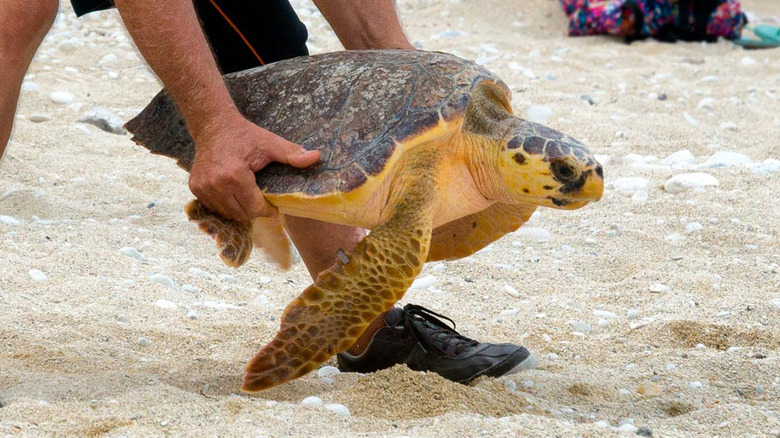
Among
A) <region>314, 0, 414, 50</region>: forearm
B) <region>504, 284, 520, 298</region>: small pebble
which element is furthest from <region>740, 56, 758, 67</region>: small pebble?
<region>314, 0, 414, 50</region>: forearm

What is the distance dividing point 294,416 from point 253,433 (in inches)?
4.5

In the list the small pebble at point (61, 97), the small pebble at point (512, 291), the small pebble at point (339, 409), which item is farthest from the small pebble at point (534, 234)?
the small pebble at point (61, 97)

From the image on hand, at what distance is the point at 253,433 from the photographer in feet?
5.10

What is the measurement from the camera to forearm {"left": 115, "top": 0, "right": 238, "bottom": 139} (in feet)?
5.82

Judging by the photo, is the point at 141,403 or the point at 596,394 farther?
the point at 596,394

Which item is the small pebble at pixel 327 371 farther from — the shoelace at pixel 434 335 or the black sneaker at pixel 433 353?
the shoelace at pixel 434 335

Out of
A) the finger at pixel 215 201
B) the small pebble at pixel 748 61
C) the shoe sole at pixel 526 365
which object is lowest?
the small pebble at pixel 748 61

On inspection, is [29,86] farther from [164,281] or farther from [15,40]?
[15,40]

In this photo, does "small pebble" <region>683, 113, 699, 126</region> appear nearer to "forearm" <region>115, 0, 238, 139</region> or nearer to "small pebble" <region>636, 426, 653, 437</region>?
"small pebble" <region>636, 426, 653, 437</region>

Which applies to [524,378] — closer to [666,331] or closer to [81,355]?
[666,331]

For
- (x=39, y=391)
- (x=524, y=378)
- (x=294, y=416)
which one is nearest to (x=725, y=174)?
(x=524, y=378)

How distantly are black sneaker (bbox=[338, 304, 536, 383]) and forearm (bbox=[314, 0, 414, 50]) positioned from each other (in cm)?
68

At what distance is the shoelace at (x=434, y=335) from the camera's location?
2.11m

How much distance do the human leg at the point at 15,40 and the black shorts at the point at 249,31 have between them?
0.38 meters
